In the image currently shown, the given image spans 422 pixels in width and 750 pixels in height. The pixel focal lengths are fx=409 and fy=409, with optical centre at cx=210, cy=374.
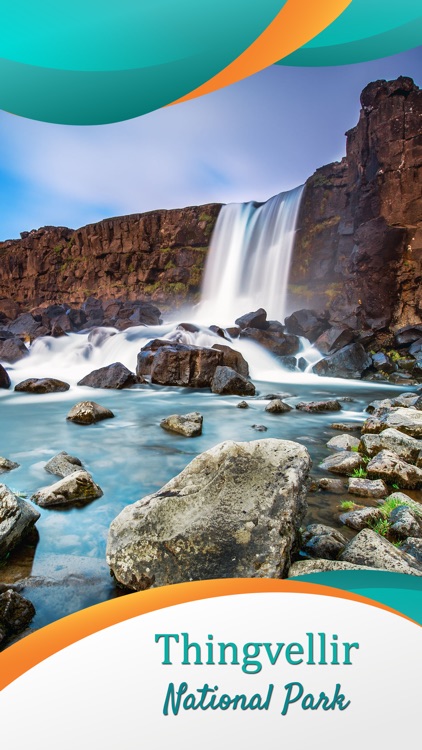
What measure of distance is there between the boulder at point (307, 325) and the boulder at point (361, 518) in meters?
20.3

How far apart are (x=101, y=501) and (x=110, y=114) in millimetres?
3555

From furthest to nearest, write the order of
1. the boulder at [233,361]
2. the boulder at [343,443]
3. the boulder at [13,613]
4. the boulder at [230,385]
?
the boulder at [233,361]
the boulder at [230,385]
the boulder at [343,443]
the boulder at [13,613]

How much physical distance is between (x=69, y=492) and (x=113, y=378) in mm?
9397

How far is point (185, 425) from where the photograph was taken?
7766 millimetres

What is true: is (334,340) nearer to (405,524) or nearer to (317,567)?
(405,524)

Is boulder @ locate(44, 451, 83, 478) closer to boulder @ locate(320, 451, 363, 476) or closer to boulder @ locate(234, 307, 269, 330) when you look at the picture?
boulder @ locate(320, 451, 363, 476)

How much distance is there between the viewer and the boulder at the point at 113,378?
43.1 feet

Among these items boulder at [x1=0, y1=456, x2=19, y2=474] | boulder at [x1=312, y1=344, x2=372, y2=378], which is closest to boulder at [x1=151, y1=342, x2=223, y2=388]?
boulder at [x1=312, y1=344, x2=372, y2=378]

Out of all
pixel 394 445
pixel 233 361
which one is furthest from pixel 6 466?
pixel 233 361

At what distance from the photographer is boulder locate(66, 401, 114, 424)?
28.0ft

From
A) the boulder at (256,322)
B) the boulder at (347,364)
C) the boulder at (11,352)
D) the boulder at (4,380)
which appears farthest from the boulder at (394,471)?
the boulder at (11,352)

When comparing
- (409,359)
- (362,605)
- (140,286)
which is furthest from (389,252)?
(140,286)

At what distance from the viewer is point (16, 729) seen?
141 centimetres

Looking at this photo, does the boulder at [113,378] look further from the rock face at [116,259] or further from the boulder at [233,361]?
the rock face at [116,259]
